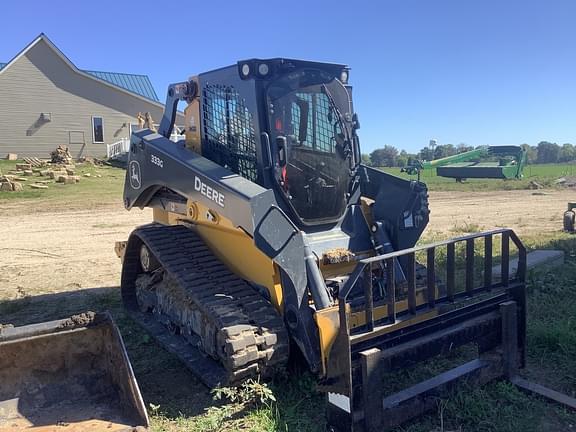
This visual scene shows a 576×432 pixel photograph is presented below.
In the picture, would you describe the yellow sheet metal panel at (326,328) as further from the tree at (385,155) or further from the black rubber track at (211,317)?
the tree at (385,155)

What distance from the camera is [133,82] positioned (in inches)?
1270

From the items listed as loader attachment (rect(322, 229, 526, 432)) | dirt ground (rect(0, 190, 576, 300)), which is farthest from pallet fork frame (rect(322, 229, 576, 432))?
dirt ground (rect(0, 190, 576, 300))

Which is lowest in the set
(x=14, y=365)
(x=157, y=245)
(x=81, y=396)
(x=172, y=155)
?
(x=81, y=396)

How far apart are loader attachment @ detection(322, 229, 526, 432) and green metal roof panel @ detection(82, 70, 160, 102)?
28875mm

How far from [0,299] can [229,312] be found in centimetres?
435

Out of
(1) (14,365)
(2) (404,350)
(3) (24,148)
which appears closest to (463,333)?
(2) (404,350)

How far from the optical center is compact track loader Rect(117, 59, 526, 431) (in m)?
3.54

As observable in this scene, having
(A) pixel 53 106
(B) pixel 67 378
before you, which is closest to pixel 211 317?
(B) pixel 67 378

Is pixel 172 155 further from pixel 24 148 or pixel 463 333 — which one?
pixel 24 148

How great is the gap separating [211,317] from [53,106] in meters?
26.8

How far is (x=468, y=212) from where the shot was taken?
16.3 meters

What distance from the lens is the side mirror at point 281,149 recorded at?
172 inches

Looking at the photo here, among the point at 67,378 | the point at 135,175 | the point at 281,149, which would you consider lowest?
the point at 67,378

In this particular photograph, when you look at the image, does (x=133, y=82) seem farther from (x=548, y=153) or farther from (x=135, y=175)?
(x=548, y=153)
